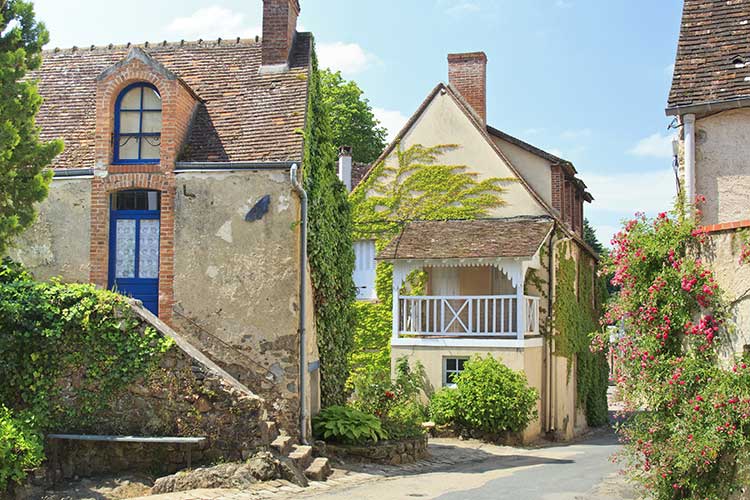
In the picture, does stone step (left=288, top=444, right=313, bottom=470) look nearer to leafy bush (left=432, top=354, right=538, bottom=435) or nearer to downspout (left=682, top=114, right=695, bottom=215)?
leafy bush (left=432, top=354, right=538, bottom=435)

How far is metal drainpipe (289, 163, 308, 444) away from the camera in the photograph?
14.1m

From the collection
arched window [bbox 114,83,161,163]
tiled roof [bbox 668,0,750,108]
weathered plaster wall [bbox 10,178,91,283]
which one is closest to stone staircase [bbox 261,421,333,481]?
weathered plaster wall [bbox 10,178,91,283]

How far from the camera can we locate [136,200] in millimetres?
15148

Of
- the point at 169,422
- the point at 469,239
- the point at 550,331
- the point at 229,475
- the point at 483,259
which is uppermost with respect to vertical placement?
the point at 469,239

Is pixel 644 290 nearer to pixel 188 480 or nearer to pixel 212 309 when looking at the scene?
pixel 188 480

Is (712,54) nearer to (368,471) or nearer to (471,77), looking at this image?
(368,471)

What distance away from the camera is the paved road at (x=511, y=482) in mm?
12008

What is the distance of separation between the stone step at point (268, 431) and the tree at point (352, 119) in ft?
76.7

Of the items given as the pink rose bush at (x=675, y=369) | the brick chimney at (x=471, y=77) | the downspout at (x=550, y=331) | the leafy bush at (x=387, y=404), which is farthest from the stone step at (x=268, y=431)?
the brick chimney at (x=471, y=77)

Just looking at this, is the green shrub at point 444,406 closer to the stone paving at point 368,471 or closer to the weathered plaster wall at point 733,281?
the stone paving at point 368,471

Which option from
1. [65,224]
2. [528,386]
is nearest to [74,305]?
[65,224]

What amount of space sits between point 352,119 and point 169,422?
25375 mm

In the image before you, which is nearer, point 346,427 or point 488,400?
point 346,427

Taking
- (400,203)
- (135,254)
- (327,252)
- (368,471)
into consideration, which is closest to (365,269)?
(400,203)
